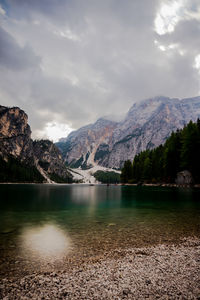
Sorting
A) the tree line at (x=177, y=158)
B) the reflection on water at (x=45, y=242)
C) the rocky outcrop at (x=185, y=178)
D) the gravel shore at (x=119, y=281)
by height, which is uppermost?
the tree line at (x=177, y=158)

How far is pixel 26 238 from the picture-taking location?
39.7ft

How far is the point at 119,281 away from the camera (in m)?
6.47

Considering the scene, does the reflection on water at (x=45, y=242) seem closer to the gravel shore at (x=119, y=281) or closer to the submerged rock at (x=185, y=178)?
the gravel shore at (x=119, y=281)

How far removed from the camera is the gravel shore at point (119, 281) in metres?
5.53

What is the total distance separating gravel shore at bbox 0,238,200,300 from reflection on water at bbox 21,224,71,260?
2351 millimetres

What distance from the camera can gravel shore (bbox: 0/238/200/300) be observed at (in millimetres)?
5527

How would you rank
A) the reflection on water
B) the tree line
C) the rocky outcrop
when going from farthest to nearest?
the rocky outcrop → the tree line → the reflection on water

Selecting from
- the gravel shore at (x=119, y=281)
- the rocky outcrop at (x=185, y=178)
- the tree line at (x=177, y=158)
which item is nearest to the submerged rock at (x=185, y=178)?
the rocky outcrop at (x=185, y=178)

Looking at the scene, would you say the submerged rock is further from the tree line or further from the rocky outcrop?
the tree line

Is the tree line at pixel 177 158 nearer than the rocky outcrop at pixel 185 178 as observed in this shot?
Yes

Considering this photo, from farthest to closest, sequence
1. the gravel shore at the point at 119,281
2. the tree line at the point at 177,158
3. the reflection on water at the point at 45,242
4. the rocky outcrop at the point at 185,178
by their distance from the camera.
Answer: the rocky outcrop at the point at 185,178, the tree line at the point at 177,158, the reflection on water at the point at 45,242, the gravel shore at the point at 119,281

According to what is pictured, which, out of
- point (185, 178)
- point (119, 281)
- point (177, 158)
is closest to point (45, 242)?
point (119, 281)

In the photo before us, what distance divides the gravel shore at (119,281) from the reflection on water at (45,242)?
235 centimetres

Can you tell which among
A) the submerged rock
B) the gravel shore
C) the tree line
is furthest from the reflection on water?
the submerged rock
